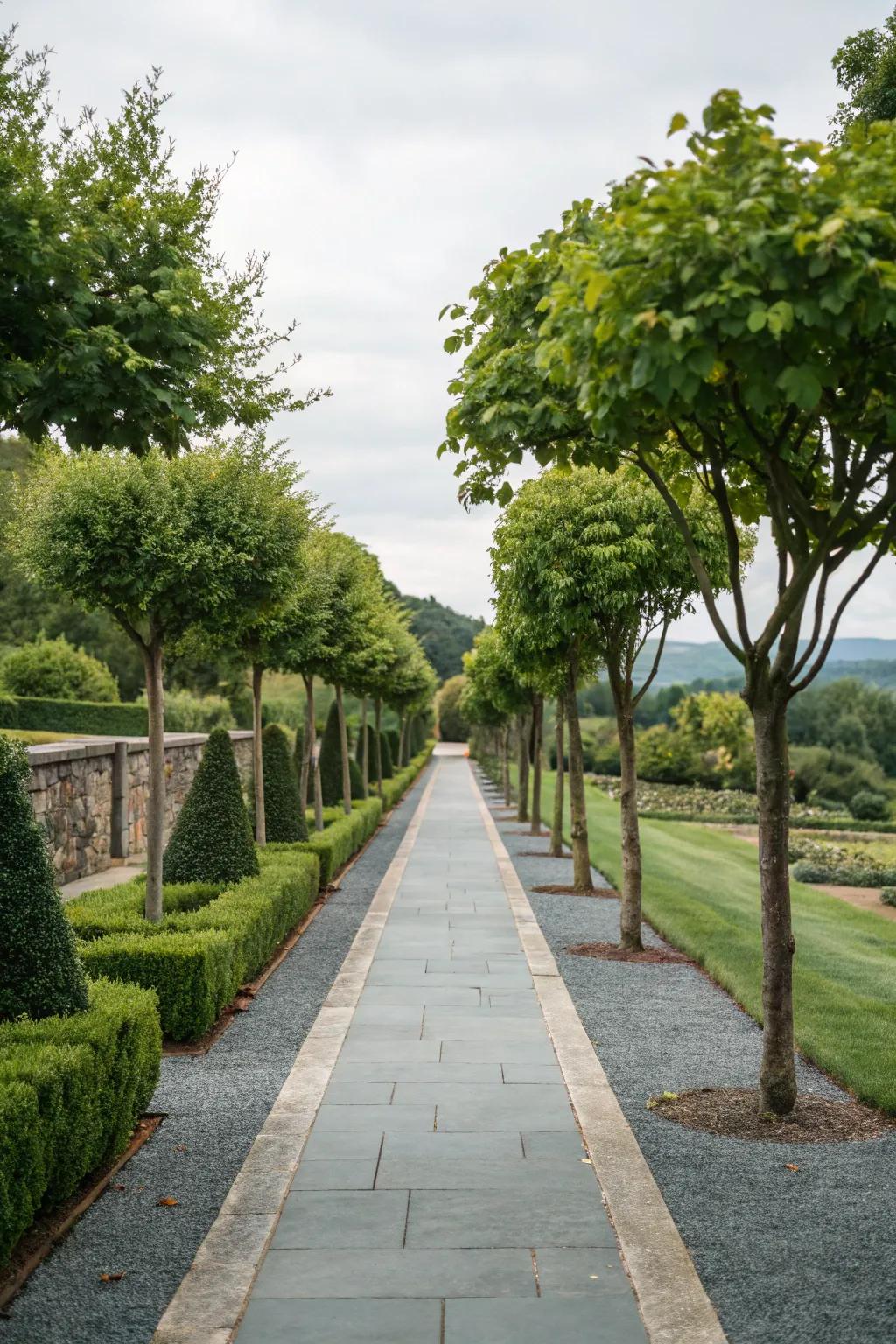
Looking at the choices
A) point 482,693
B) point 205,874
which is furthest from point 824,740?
point 205,874

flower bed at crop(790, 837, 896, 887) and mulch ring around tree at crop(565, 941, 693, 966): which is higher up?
mulch ring around tree at crop(565, 941, 693, 966)

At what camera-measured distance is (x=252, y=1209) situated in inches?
169

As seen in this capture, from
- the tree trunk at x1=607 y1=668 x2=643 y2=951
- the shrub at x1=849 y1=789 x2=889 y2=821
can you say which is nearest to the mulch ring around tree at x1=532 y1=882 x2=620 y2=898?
the tree trunk at x1=607 y1=668 x2=643 y2=951

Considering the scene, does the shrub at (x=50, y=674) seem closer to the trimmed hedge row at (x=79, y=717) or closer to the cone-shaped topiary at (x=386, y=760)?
the trimmed hedge row at (x=79, y=717)

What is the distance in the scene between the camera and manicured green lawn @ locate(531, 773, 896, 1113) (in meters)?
6.72

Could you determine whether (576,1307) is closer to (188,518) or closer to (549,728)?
(188,518)

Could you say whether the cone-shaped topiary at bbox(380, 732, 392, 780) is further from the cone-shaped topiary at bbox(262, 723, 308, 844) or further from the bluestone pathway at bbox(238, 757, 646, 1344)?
the bluestone pathway at bbox(238, 757, 646, 1344)

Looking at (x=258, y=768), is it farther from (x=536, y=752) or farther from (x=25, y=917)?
(x=536, y=752)

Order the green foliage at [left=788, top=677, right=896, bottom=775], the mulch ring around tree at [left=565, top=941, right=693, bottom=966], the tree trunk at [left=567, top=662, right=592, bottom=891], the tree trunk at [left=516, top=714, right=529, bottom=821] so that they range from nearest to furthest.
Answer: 1. the mulch ring around tree at [left=565, top=941, right=693, bottom=966]
2. the tree trunk at [left=567, top=662, right=592, bottom=891]
3. the tree trunk at [left=516, top=714, right=529, bottom=821]
4. the green foliage at [left=788, top=677, right=896, bottom=775]

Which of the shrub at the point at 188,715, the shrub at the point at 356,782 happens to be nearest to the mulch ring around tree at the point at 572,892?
the shrub at the point at 356,782

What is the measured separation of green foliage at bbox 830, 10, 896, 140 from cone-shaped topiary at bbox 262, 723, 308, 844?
8374 millimetres

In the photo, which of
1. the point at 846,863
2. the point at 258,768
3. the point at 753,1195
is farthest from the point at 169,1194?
the point at 846,863

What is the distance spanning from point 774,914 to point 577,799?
305 inches

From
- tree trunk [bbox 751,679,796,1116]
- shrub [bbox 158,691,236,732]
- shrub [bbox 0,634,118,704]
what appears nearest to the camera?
tree trunk [bbox 751,679,796,1116]
